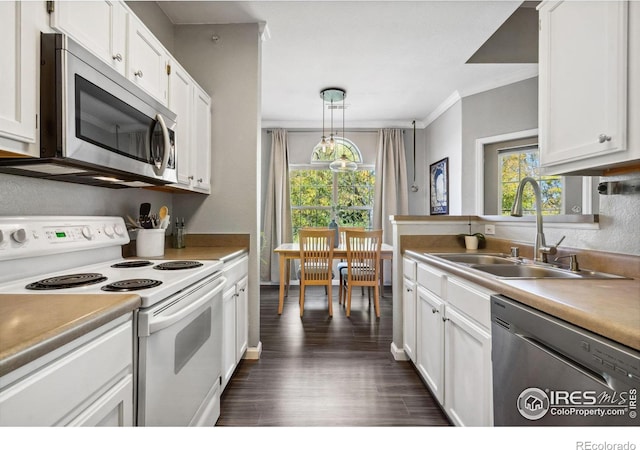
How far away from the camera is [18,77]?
0.98m

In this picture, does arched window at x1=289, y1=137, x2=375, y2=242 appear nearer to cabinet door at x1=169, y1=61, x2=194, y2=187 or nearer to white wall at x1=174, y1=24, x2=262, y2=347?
white wall at x1=174, y1=24, x2=262, y2=347

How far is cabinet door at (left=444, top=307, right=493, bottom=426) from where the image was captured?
128cm

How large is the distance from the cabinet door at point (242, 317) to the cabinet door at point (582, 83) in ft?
6.43

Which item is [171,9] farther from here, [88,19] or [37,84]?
[37,84]

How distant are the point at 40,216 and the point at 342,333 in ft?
8.01

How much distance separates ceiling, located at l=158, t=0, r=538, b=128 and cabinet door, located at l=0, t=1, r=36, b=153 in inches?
66.3

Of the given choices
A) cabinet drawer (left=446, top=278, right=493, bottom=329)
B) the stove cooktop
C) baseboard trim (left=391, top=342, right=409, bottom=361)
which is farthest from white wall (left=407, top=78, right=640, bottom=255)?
the stove cooktop

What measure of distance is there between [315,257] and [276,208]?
5.95 ft

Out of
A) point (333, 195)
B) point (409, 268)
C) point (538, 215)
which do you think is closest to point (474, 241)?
point (409, 268)

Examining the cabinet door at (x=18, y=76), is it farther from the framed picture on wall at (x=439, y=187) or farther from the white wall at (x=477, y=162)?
the framed picture on wall at (x=439, y=187)

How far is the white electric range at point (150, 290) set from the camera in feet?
3.42

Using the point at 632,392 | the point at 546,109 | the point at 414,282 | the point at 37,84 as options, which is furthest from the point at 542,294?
the point at 37,84

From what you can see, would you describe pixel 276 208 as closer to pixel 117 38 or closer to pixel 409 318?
pixel 409 318
